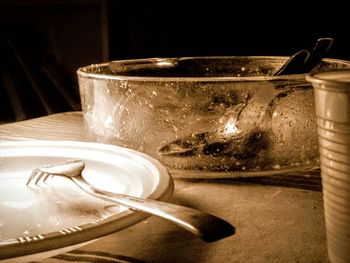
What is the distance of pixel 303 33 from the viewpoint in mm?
1771

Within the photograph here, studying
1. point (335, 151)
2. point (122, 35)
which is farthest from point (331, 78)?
point (122, 35)

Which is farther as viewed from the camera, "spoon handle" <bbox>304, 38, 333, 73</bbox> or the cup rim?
"spoon handle" <bbox>304, 38, 333, 73</bbox>

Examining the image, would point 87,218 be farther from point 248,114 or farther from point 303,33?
point 303,33

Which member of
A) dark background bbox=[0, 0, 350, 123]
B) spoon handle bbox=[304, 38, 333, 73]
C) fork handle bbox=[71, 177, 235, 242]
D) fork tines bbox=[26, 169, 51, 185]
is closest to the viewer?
fork handle bbox=[71, 177, 235, 242]

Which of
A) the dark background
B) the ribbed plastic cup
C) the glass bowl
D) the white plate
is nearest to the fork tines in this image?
the white plate

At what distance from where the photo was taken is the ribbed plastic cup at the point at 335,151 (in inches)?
11.6

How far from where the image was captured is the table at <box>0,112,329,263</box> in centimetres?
38

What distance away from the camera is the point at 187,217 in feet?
1.01

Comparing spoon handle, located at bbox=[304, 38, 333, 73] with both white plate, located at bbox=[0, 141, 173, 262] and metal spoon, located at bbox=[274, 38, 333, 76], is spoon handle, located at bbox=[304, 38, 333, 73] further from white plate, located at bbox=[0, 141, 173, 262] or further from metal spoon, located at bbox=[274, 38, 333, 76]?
white plate, located at bbox=[0, 141, 173, 262]

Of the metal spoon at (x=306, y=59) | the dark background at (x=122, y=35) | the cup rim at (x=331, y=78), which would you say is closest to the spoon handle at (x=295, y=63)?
the metal spoon at (x=306, y=59)

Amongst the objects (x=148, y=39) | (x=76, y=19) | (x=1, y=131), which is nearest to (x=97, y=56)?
(x=76, y=19)

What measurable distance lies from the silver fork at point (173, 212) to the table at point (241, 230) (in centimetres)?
5

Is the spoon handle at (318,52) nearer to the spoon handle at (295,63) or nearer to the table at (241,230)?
the spoon handle at (295,63)

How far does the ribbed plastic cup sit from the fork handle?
86 mm
